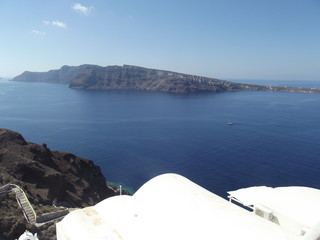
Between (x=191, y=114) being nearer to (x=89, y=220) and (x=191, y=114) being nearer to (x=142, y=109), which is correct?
(x=142, y=109)

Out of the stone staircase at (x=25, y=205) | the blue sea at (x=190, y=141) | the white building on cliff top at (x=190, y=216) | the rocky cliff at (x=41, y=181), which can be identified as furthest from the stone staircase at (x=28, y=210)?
the blue sea at (x=190, y=141)

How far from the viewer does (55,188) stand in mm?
43781

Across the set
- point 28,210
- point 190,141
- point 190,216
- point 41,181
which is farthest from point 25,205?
point 190,141

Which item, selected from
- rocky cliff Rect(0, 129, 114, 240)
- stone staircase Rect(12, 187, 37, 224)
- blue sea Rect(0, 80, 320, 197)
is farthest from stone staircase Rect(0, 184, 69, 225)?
blue sea Rect(0, 80, 320, 197)

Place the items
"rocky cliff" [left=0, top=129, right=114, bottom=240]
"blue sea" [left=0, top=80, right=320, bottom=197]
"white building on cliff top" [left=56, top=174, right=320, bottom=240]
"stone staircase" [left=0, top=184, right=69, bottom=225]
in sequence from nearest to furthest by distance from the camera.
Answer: "white building on cliff top" [left=56, top=174, right=320, bottom=240] < "rocky cliff" [left=0, top=129, right=114, bottom=240] < "stone staircase" [left=0, top=184, right=69, bottom=225] < "blue sea" [left=0, top=80, right=320, bottom=197]

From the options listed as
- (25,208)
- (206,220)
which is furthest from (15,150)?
(206,220)

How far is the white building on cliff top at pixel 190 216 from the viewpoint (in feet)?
61.4

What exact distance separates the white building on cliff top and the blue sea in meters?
32.5

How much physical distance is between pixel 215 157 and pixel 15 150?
5413cm

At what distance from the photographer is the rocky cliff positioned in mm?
27737

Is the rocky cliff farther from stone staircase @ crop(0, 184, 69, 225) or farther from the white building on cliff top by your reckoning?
the white building on cliff top

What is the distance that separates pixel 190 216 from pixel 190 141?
249 feet

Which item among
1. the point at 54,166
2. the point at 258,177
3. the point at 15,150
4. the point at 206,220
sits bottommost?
Answer: the point at 258,177

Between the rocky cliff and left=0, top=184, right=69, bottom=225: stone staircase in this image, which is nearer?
the rocky cliff
